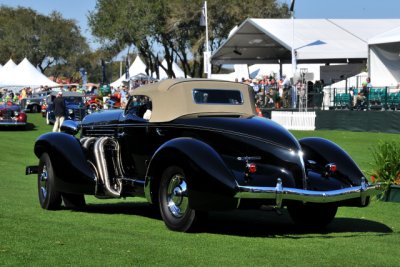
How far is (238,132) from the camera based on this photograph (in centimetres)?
859

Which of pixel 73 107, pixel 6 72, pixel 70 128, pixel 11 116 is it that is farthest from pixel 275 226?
pixel 6 72

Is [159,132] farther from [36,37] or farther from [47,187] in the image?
[36,37]

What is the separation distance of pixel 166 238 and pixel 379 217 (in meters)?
3.92

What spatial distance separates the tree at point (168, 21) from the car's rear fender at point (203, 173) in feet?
192

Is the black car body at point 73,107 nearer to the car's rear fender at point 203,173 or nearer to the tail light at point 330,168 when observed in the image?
the tail light at point 330,168

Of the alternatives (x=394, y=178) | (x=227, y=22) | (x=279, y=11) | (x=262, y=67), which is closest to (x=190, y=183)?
(x=394, y=178)

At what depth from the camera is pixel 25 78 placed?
217 ft

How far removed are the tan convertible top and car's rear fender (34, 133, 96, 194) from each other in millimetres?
1176

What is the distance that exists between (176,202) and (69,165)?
226 centimetres

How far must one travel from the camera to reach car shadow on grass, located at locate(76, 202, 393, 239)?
29.1 ft

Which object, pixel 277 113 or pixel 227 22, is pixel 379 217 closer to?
pixel 277 113

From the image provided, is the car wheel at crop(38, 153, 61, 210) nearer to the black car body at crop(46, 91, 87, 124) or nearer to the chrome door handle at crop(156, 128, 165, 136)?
the chrome door handle at crop(156, 128, 165, 136)

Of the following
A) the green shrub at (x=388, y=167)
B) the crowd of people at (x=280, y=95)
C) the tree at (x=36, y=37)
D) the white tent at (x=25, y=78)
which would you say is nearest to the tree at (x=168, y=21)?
the white tent at (x=25, y=78)

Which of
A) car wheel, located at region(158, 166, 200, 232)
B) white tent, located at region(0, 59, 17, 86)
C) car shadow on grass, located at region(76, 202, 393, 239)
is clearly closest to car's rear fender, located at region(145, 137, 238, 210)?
car wheel, located at region(158, 166, 200, 232)
